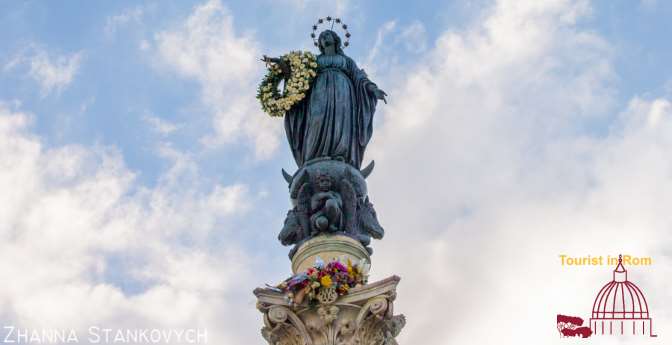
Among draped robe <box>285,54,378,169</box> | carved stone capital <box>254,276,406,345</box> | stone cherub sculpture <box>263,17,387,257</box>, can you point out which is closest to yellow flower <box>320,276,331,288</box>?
carved stone capital <box>254,276,406,345</box>

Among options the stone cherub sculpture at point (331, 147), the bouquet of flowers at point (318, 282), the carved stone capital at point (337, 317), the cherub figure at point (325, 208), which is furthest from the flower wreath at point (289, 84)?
the carved stone capital at point (337, 317)

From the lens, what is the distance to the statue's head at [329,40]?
23.0 m

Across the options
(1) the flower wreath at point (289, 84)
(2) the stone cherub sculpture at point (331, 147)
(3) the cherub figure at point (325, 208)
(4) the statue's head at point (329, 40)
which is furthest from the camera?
(4) the statue's head at point (329, 40)

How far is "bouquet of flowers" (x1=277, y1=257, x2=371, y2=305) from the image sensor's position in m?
16.6

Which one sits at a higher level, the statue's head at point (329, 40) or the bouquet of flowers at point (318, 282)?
the statue's head at point (329, 40)

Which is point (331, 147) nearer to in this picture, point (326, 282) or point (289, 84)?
point (289, 84)

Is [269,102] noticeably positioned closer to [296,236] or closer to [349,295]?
[296,236]

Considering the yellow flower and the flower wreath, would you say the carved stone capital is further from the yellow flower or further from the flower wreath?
the flower wreath

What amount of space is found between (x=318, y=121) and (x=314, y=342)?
19.8ft

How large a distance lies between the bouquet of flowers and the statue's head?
7376mm

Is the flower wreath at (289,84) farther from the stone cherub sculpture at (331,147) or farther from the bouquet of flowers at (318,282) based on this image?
the bouquet of flowers at (318,282)

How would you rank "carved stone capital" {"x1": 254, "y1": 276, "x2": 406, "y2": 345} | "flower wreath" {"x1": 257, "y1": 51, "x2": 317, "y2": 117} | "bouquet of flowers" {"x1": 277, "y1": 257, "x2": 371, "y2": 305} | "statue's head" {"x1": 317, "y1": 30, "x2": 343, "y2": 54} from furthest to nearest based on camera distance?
"statue's head" {"x1": 317, "y1": 30, "x2": 343, "y2": 54} < "flower wreath" {"x1": 257, "y1": 51, "x2": 317, "y2": 117} < "bouquet of flowers" {"x1": 277, "y1": 257, "x2": 371, "y2": 305} < "carved stone capital" {"x1": 254, "y1": 276, "x2": 406, "y2": 345}

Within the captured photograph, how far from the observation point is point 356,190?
20344mm

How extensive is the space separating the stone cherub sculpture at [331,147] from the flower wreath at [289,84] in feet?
0.49
